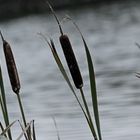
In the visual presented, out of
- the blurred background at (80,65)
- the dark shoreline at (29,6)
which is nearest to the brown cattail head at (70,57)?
the blurred background at (80,65)

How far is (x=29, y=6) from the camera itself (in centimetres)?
4216

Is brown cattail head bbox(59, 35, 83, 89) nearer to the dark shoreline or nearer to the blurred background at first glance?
the blurred background

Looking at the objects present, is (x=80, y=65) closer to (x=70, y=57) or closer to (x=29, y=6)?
(x=70, y=57)

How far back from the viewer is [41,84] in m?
18.4

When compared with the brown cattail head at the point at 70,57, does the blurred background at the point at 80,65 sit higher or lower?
lower

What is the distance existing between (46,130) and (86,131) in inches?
27.7

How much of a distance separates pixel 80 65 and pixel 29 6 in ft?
71.6

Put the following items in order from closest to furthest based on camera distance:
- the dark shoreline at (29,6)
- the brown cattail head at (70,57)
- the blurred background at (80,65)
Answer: the brown cattail head at (70,57) < the blurred background at (80,65) < the dark shoreline at (29,6)

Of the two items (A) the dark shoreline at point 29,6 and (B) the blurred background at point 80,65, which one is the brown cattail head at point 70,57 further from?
(A) the dark shoreline at point 29,6

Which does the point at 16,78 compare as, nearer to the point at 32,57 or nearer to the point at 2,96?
the point at 2,96

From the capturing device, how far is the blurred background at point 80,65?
1154 centimetres

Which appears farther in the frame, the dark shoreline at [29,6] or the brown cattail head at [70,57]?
the dark shoreline at [29,6]

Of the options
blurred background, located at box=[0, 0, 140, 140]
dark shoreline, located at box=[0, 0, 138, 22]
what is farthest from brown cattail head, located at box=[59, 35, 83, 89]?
dark shoreline, located at box=[0, 0, 138, 22]

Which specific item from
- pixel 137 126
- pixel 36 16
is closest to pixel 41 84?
pixel 137 126
